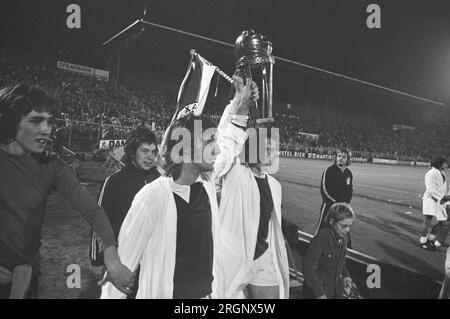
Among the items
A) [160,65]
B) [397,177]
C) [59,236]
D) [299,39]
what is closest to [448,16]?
[299,39]

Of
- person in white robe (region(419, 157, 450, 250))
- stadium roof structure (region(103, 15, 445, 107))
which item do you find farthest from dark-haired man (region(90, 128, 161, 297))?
person in white robe (region(419, 157, 450, 250))

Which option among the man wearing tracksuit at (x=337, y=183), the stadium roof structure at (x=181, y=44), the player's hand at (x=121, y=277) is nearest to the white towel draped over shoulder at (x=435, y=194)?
the man wearing tracksuit at (x=337, y=183)

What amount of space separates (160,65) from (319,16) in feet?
6.32

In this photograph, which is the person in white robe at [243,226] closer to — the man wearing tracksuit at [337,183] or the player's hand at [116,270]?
the player's hand at [116,270]

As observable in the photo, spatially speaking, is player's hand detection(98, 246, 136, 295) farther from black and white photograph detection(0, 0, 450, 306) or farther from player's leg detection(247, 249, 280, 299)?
player's leg detection(247, 249, 280, 299)

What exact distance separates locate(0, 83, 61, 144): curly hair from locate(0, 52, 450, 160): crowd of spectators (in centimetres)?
108

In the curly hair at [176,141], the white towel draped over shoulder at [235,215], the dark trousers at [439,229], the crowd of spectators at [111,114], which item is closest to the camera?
the curly hair at [176,141]

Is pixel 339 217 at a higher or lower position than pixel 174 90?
lower

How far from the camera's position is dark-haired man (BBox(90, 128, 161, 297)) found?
1916 millimetres

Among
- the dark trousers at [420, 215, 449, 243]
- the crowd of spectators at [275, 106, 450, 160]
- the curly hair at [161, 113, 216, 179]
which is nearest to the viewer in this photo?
the curly hair at [161, 113, 216, 179]

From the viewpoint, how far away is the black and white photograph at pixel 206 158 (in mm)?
1329

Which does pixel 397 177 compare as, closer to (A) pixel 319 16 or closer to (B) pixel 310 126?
(B) pixel 310 126

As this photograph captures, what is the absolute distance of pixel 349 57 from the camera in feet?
13.8

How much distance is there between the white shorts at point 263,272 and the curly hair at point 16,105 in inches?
52.4
